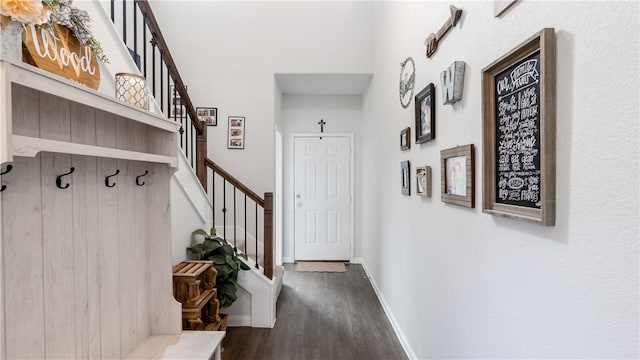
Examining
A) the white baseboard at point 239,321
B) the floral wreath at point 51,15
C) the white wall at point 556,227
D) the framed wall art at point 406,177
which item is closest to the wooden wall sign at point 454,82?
the white wall at point 556,227

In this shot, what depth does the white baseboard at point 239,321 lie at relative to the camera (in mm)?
2916

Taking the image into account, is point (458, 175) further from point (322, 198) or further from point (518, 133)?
point (322, 198)

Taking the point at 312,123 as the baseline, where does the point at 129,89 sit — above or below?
below

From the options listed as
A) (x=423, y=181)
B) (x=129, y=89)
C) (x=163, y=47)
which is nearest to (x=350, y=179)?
(x=423, y=181)

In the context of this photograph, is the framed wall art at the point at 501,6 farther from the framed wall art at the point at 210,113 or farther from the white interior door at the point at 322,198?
the white interior door at the point at 322,198

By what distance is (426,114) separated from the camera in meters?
2.02

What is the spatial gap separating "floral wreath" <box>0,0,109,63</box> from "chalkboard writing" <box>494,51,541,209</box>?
1.38 m

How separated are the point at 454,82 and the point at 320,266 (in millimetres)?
3713

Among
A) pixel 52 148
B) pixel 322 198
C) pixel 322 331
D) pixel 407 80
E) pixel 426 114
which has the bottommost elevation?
pixel 322 331

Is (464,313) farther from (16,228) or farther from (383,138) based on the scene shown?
(383,138)

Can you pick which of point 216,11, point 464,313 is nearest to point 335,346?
point 464,313

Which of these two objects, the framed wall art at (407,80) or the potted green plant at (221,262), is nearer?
the framed wall art at (407,80)

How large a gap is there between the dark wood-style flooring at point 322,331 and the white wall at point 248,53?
133 cm

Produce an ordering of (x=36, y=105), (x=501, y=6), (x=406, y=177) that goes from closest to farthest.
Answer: (x=36, y=105), (x=501, y=6), (x=406, y=177)
